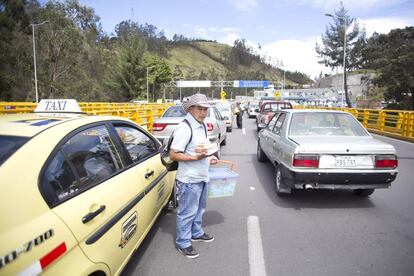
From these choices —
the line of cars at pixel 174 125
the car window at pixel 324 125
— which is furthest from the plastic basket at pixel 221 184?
the line of cars at pixel 174 125

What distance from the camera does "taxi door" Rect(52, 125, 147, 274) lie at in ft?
7.48

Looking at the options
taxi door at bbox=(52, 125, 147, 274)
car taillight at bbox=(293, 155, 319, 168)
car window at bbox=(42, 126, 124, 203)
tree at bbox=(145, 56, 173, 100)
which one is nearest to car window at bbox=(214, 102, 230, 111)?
car taillight at bbox=(293, 155, 319, 168)

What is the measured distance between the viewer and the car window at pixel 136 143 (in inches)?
147

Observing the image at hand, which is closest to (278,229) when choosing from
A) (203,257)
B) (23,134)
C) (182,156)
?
(203,257)

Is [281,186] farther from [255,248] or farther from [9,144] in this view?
[9,144]

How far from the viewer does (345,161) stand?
491cm

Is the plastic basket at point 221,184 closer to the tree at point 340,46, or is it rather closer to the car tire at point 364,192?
the car tire at point 364,192

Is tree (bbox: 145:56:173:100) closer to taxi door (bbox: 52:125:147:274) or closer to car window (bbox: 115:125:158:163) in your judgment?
car window (bbox: 115:125:158:163)

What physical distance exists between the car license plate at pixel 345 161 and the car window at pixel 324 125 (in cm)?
104

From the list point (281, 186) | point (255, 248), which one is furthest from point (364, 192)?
point (255, 248)

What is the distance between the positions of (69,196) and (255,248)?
92.4 inches

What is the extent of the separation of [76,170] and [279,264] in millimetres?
2278

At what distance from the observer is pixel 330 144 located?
196 inches

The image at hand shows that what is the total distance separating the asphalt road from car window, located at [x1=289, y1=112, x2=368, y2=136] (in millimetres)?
1106
